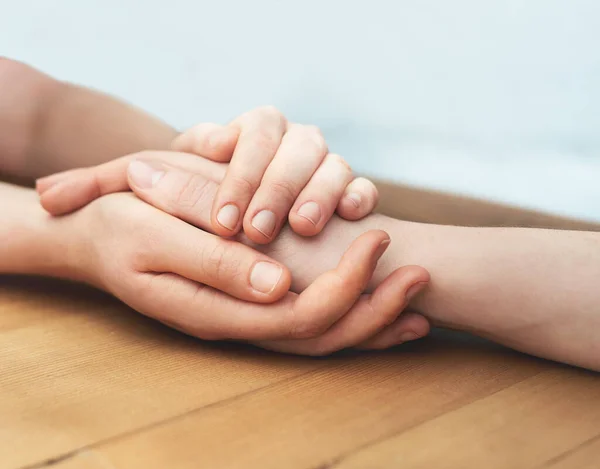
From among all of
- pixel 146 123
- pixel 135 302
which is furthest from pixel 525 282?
pixel 146 123

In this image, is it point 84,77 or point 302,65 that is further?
point 84,77

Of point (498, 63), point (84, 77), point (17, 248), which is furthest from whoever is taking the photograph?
point (84, 77)

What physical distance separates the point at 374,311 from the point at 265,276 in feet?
0.34

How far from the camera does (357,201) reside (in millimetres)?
684

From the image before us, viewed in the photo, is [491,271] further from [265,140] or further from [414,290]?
[265,140]

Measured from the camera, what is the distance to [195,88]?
1.35 meters

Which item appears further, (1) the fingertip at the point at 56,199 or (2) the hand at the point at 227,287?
(1) the fingertip at the point at 56,199

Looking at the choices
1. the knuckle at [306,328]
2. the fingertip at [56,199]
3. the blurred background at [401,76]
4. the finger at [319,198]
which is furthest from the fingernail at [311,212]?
the blurred background at [401,76]

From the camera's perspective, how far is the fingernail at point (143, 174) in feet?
2.24

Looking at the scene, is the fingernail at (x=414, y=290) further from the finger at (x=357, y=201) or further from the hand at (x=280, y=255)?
the finger at (x=357, y=201)

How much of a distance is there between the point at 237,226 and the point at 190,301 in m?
0.08

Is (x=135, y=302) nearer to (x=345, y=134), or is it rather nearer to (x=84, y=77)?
(x=345, y=134)

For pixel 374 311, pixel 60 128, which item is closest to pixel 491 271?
pixel 374 311

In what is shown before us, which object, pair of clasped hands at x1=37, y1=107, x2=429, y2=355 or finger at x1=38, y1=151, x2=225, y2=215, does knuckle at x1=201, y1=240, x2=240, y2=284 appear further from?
finger at x1=38, y1=151, x2=225, y2=215
